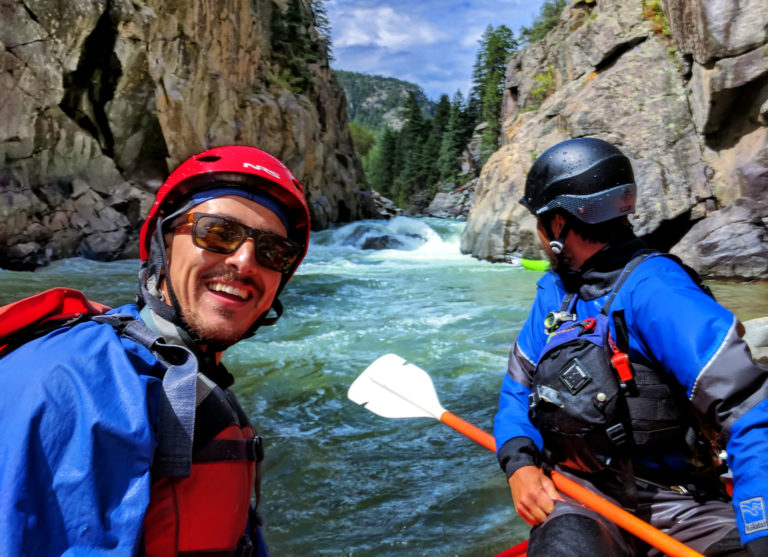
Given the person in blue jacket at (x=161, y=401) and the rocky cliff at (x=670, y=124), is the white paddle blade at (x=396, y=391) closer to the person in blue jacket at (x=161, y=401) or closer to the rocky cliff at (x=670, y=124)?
the person in blue jacket at (x=161, y=401)

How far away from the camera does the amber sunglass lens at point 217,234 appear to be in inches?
54.8

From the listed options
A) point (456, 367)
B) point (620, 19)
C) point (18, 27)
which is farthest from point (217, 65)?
point (456, 367)

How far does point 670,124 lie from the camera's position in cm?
1077

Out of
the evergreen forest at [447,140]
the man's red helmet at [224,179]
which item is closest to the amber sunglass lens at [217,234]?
the man's red helmet at [224,179]

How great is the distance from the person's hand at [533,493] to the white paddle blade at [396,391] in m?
0.66

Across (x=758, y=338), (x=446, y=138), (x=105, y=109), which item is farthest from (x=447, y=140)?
(x=758, y=338)

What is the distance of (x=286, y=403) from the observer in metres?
4.39

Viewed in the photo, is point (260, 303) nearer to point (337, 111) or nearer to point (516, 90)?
point (516, 90)

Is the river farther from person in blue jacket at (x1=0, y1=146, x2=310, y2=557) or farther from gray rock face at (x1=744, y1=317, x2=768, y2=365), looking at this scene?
gray rock face at (x1=744, y1=317, x2=768, y2=365)

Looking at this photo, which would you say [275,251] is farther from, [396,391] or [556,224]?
[396,391]

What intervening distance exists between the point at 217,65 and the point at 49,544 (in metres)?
18.8

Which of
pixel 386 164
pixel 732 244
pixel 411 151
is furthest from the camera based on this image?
pixel 386 164

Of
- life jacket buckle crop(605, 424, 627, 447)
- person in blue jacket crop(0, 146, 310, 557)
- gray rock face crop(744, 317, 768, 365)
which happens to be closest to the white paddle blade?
life jacket buckle crop(605, 424, 627, 447)

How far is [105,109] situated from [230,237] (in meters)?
14.6
